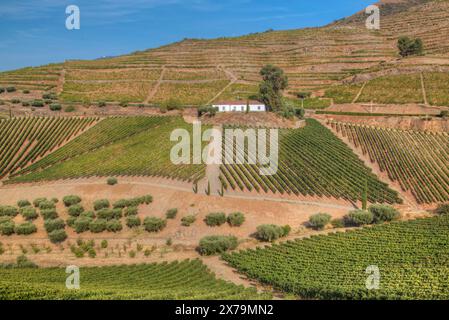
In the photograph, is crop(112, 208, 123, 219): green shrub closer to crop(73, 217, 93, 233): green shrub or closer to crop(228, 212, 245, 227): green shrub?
crop(73, 217, 93, 233): green shrub

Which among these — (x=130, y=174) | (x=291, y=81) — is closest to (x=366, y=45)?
(x=291, y=81)

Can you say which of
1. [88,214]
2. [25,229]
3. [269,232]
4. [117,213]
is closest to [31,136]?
[88,214]

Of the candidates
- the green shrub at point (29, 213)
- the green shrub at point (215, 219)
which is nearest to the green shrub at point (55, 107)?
the green shrub at point (29, 213)

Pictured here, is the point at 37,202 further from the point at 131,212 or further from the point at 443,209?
the point at 443,209

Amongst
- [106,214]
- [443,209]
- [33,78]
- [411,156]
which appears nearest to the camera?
[443,209]

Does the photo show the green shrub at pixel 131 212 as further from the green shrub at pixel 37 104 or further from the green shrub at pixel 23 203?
the green shrub at pixel 37 104
